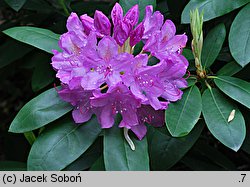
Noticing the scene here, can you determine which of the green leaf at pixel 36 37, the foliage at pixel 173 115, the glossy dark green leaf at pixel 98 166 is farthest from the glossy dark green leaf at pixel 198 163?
the green leaf at pixel 36 37

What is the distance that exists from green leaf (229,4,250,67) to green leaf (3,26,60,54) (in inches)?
21.6

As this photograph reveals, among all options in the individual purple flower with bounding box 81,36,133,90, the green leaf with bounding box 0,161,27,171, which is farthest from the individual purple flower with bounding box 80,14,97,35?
the green leaf with bounding box 0,161,27,171

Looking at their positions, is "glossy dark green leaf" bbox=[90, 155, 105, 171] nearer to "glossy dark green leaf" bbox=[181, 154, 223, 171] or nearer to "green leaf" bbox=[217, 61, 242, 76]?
"green leaf" bbox=[217, 61, 242, 76]

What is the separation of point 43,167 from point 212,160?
2.99 ft

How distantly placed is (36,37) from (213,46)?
1.84 feet

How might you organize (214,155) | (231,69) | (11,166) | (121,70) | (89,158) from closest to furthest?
(121,70), (231,69), (89,158), (11,166), (214,155)

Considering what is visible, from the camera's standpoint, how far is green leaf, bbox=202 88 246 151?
1.27 meters

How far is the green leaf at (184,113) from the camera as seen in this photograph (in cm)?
125

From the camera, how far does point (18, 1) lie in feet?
5.35

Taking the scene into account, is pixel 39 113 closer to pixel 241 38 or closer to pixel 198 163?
pixel 241 38

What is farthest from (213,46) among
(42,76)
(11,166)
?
(11,166)

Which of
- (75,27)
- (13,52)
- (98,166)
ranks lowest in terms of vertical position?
(98,166)

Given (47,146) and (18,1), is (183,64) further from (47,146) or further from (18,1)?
(18,1)

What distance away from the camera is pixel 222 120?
51.7 inches
